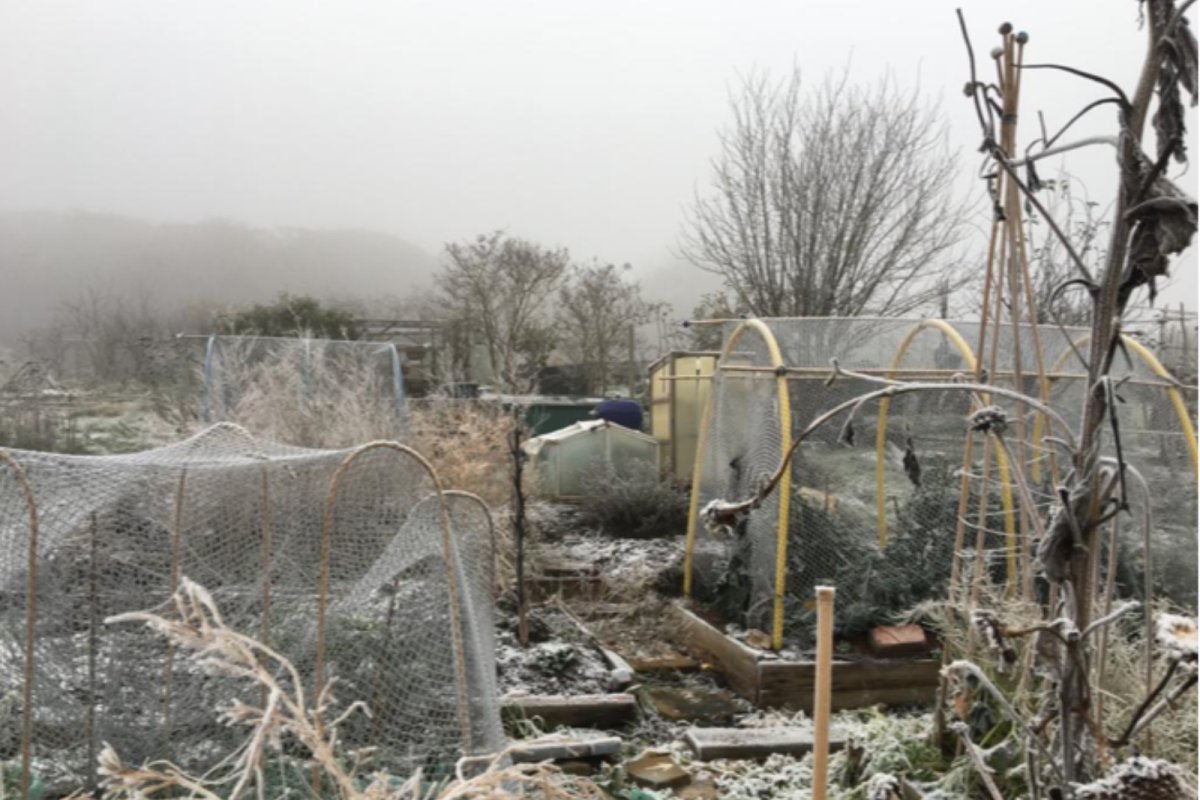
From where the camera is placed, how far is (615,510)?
802 cm

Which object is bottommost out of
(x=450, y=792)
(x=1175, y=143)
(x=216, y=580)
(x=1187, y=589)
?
(x=1187, y=589)

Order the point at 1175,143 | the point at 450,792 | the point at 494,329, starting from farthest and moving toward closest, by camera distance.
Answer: the point at 494,329 → the point at 1175,143 → the point at 450,792

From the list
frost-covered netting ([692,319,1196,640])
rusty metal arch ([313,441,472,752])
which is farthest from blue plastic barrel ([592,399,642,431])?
rusty metal arch ([313,441,472,752])

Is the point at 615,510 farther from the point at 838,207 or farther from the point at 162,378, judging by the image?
the point at 162,378

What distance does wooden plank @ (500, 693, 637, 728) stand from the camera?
3.94m

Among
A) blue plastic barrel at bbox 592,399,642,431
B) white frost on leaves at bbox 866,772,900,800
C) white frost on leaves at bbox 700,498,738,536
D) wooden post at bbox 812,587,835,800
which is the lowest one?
blue plastic barrel at bbox 592,399,642,431

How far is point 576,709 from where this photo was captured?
399 cm

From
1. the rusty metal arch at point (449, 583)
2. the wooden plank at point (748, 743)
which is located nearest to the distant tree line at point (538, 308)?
the wooden plank at point (748, 743)

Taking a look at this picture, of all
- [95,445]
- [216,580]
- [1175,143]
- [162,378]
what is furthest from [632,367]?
[1175,143]

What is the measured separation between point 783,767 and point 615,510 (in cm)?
451

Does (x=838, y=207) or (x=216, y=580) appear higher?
(x=838, y=207)

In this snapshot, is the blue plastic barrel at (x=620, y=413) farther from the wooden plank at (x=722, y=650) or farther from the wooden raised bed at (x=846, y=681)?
the wooden raised bed at (x=846, y=681)

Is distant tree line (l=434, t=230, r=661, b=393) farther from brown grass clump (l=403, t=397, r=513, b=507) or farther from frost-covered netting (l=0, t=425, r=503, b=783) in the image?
frost-covered netting (l=0, t=425, r=503, b=783)

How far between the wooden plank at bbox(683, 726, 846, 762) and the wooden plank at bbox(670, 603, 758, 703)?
0.59m
